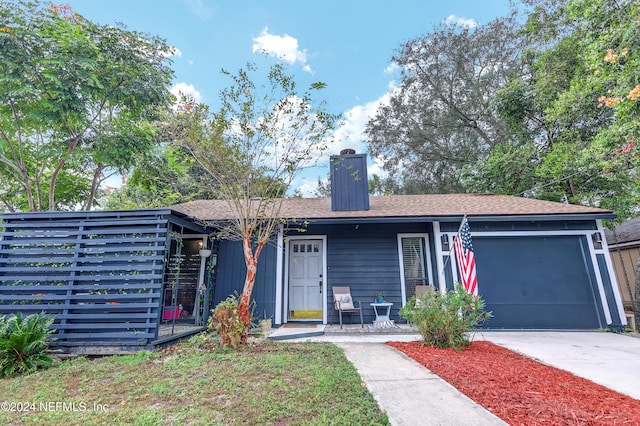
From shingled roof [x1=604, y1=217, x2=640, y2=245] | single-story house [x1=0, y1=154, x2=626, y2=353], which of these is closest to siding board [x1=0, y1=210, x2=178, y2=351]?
single-story house [x1=0, y1=154, x2=626, y2=353]

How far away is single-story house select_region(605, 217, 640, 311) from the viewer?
982cm

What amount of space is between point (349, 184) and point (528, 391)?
563cm

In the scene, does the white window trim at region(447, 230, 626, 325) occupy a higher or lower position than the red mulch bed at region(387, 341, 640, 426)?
higher

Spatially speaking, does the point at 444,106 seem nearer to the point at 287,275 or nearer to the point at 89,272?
the point at 287,275

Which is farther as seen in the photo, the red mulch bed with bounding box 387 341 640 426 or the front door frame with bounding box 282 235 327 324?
the front door frame with bounding box 282 235 327 324

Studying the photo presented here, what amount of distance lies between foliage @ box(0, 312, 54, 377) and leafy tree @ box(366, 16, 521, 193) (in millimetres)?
14273

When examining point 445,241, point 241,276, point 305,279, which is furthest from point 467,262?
point 241,276

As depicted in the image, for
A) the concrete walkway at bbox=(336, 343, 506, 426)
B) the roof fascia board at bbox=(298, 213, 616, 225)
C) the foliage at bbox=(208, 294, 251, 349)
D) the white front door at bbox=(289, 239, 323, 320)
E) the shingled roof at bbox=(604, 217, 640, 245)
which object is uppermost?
the shingled roof at bbox=(604, 217, 640, 245)

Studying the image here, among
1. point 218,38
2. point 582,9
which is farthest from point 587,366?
point 218,38

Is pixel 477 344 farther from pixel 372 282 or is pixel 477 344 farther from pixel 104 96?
pixel 104 96

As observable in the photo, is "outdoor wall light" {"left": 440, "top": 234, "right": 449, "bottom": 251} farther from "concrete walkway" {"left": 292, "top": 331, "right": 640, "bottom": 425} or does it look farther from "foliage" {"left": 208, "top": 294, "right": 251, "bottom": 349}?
"foliage" {"left": 208, "top": 294, "right": 251, "bottom": 349}

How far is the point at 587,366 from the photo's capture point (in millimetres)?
3535

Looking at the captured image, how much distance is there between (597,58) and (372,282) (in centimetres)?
682

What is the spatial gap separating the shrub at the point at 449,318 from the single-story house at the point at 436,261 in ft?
5.30
